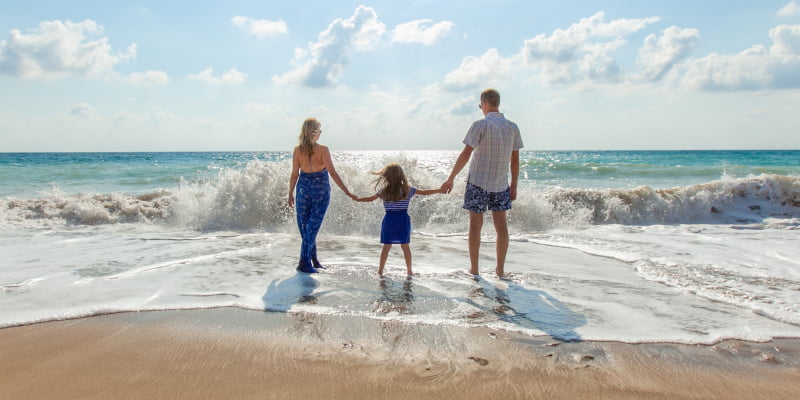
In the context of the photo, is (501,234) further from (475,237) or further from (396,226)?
(396,226)

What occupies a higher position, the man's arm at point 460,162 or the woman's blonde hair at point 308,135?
the woman's blonde hair at point 308,135

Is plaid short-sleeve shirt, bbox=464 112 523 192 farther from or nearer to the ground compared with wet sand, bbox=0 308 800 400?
farther from the ground

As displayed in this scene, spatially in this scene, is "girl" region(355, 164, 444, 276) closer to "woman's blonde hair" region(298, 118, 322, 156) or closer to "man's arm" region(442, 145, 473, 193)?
"man's arm" region(442, 145, 473, 193)

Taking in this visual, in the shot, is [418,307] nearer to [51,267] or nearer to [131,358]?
[131,358]

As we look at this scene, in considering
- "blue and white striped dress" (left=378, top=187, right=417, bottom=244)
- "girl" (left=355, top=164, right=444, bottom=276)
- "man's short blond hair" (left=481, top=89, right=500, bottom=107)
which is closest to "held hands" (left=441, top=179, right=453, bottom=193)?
"girl" (left=355, top=164, right=444, bottom=276)

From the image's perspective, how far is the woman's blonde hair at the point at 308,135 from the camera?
5.22 metres

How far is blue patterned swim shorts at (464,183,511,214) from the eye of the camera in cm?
496

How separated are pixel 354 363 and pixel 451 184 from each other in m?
2.47

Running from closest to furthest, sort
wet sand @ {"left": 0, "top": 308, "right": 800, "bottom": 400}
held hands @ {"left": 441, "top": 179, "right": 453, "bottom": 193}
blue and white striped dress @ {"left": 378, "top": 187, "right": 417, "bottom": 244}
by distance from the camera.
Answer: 1. wet sand @ {"left": 0, "top": 308, "right": 800, "bottom": 400}
2. held hands @ {"left": 441, "top": 179, "right": 453, "bottom": 193}
3. blue and white striped dress @ {"left": 378, "top": 187, "right": 417, "bottom": 244}

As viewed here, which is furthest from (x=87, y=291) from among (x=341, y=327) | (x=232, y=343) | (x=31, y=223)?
(x=31, y=223)

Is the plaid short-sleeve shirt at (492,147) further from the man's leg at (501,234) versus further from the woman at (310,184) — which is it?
the woman at (310,184)

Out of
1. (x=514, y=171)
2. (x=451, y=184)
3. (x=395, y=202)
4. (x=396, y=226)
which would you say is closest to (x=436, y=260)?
(x=396, y=226)

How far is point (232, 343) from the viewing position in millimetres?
3205

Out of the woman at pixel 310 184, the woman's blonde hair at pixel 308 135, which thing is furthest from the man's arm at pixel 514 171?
the woman's blonde hair at pixel 308 135
